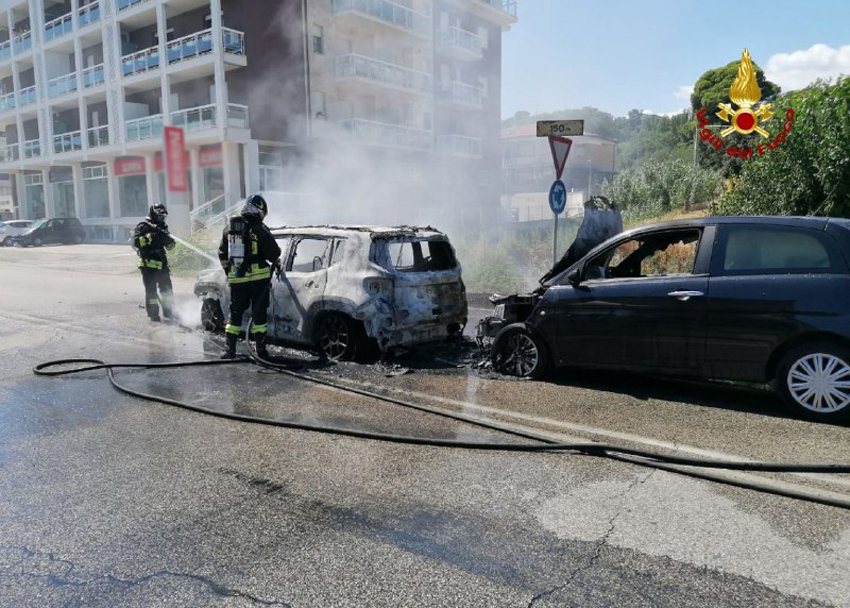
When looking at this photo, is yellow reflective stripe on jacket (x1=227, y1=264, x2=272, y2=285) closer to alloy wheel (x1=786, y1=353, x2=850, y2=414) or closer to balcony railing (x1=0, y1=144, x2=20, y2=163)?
alloy wheel (x1=786, y1=353, x2=850, y2=414)

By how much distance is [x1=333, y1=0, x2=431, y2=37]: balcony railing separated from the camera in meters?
29.5

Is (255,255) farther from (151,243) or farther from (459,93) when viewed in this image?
(459,93)

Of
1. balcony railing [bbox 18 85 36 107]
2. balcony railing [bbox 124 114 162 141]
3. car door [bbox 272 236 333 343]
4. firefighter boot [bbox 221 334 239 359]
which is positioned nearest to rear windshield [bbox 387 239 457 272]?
car door [bbox 272 236 333 343]

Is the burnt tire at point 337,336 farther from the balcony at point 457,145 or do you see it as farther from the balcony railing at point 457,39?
the balcony railing at point 457,39

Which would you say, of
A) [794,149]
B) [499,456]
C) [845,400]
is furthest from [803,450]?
[794,149]

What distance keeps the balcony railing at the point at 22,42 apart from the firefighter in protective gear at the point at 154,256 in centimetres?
3615

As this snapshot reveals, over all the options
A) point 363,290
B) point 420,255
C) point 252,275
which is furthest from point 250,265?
point 420,255

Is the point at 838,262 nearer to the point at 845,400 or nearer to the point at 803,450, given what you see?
the point at 845,400

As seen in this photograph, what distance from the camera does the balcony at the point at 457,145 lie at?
113ft

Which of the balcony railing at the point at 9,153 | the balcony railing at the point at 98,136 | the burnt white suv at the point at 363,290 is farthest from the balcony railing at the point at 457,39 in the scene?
the burnt white suv at the point at 363,290

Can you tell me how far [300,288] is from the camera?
714 centimetres

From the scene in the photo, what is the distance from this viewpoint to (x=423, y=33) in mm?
32844

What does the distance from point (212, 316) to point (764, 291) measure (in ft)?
21.4

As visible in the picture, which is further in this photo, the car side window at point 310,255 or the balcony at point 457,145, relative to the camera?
the balcony at point 457,145
